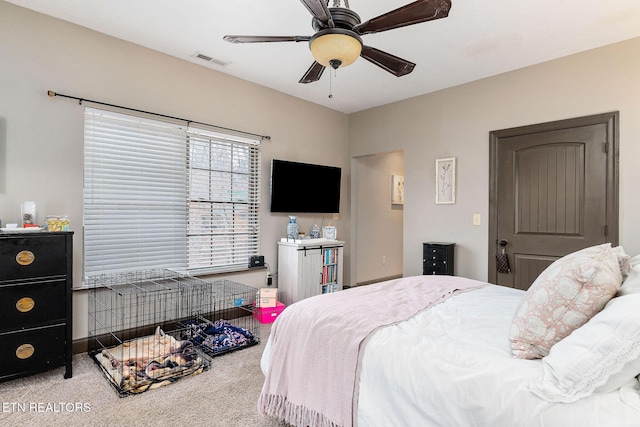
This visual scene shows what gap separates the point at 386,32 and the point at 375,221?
3259mm

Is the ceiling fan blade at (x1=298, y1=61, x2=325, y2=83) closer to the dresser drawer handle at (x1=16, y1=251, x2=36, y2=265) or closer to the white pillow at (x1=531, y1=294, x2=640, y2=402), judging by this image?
the white pillow at (x1=531, y1=294, x2=640, y2=402)

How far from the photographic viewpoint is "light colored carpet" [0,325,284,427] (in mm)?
2018

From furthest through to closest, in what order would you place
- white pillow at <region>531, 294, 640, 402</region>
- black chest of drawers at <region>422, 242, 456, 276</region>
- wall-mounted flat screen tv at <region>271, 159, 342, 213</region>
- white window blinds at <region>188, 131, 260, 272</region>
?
wall-mounted flat screen tv at <region>271, 159, 342, 213</region> → black chest of drawers at <region>422, 242, 456, 276</region> → white window blinds at <region>188, 131, 260, 272</region> → white pillow at <region>531, 294, 640, 402</region>

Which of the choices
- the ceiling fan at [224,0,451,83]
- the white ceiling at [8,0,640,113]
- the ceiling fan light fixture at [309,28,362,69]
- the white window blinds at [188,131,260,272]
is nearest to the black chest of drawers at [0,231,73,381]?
the white window blinds at [188,131,260,272]

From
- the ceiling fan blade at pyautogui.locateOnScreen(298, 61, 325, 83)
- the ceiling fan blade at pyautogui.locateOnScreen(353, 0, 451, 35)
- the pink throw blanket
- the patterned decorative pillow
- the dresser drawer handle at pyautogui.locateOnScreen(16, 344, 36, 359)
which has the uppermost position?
the ceiling fan blade at pyautogui.locateOnScreen(353, 0, 451, 35)

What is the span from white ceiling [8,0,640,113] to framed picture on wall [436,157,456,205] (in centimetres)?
96

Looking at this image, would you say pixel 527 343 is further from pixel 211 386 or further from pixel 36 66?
pixel 36 66

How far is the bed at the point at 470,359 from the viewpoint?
40.5 inches

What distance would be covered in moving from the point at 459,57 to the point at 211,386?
3.61 metres

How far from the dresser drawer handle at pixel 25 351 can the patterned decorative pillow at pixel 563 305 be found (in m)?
2.93

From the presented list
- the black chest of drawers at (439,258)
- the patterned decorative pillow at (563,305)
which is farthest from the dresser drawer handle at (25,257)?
the black chest of drawers at (439,258)

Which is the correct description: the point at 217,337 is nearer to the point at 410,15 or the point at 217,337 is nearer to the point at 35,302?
the point at 35,302

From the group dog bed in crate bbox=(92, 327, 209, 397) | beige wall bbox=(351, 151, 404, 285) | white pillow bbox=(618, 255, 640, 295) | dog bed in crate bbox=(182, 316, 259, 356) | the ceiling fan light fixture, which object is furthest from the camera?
beige wall bbox=(351, 151, 404, 285)

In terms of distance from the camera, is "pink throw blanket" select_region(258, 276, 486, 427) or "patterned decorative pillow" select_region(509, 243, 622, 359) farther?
"pink throw blanket" select_region(258, 276, 486, 427)
